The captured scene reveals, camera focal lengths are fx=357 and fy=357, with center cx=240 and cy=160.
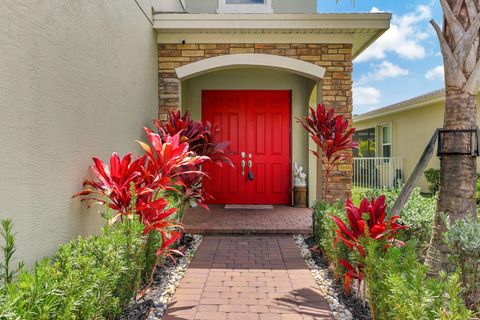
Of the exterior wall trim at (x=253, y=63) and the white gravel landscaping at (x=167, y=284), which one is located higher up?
the exterior wall trim at (x=253, y=63)

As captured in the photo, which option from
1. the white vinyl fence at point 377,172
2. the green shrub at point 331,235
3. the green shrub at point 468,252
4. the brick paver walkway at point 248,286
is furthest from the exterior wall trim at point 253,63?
the white vinyl fence at point 377,172

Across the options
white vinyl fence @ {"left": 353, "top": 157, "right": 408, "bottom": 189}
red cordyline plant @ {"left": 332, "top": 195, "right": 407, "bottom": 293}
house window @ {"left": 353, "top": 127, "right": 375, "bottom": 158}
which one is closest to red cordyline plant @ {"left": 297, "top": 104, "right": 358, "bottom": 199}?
red cordyline plant @ {"left": 332, "top": 195, "right": 407, "bottom": 293}

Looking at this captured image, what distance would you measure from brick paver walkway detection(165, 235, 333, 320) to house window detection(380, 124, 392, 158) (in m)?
10.9

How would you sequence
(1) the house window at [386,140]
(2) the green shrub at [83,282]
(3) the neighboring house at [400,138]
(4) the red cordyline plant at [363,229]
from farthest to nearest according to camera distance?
(1) the house window at [386,140]
(3) the neighboring house at [400,138]
(4) the red cordyline plant at [363,229]
(2) the green shrub at [83,282]

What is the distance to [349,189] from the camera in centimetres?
631

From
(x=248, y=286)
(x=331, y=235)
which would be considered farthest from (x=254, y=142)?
(x=248, y=286)

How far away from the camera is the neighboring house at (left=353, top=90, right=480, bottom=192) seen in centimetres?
1144

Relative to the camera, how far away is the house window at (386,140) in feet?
47.6

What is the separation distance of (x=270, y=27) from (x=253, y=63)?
67 centimetres

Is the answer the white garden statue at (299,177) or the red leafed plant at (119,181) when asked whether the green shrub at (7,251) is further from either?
the white garden statue at (299,177)

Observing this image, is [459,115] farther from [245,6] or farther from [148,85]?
[245,6]

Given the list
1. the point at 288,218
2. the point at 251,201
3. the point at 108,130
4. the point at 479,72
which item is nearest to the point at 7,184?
the point at 108,130

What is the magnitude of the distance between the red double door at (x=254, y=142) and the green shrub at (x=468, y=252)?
5.62 m

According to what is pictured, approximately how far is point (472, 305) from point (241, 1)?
286 inches
